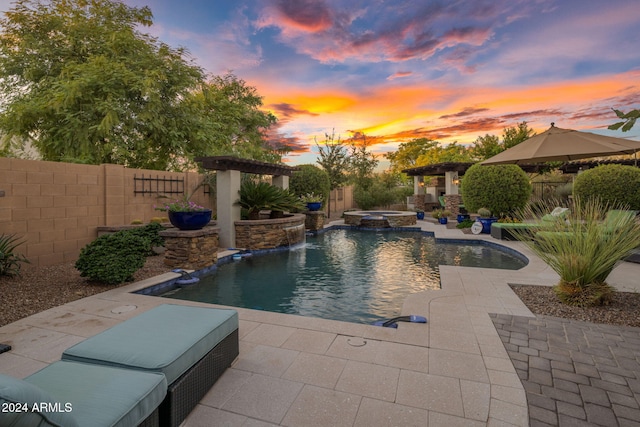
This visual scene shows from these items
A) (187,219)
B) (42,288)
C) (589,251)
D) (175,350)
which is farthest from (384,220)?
(175,350)

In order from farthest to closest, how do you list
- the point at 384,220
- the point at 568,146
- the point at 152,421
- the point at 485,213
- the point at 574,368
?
the point at 384,220 < the point at 485,213 < the point at 568,146 < the point at 574,368 < the point at 152,421

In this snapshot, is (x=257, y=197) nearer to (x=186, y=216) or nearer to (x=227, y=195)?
(x=227, y=195)

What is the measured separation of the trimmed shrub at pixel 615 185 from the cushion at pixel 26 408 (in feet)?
44.7

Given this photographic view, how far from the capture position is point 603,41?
9258 mm

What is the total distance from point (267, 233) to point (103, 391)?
7621mm

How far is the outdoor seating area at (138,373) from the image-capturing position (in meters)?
1.36

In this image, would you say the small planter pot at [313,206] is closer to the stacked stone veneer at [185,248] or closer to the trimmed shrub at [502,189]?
the trimmed shrub at [502,189]

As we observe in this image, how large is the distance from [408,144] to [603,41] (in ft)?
91.1

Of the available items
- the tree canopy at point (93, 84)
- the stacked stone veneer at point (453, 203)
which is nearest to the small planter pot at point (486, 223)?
the stacked stone veneer at point (453, 203)

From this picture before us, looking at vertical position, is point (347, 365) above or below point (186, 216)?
below

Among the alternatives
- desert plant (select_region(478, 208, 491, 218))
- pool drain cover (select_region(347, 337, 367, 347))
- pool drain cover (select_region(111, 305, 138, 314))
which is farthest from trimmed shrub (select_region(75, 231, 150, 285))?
desert plant (select_region(478, 208, 491, 218))

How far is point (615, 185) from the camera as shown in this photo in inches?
431

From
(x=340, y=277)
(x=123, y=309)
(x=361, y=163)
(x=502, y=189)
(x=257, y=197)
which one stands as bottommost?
(x=340, y=277)

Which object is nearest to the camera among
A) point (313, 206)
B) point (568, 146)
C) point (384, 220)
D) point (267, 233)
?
point (568, 146)
